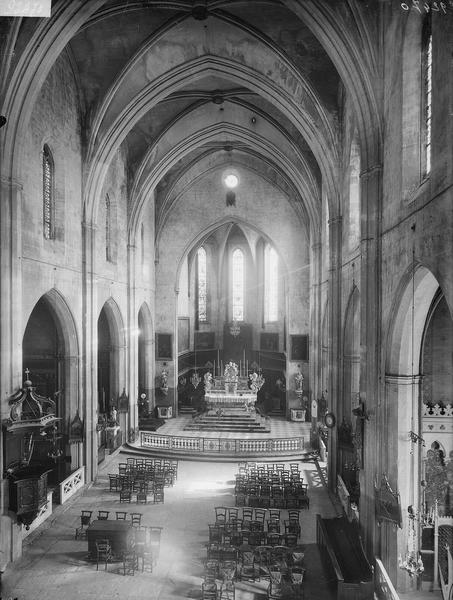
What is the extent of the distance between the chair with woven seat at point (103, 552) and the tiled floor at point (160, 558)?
0.72ft

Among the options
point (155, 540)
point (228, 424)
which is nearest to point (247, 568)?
point (155, 540)

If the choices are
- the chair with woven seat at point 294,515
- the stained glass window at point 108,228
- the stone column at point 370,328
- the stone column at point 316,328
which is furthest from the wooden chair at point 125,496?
the stained glass window at point 108,228

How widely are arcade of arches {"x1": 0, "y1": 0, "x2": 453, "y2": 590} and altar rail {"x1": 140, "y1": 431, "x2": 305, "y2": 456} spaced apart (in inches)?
74.7

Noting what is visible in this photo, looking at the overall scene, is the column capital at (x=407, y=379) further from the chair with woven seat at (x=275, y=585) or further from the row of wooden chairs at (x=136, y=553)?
the row of wooden chairs at (x=136, y=553)

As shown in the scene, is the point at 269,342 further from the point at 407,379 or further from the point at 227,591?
the point at 407,379

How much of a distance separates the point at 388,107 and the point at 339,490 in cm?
1327

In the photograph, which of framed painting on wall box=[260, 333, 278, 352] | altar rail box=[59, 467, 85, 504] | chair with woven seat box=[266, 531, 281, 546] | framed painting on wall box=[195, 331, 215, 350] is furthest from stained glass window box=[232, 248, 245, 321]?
chair with woven seat box=[266, 531, 281, 546]

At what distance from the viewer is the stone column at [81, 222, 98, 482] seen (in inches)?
780

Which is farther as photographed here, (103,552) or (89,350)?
(89,350)

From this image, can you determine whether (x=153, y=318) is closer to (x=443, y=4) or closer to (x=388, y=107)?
(x=388, y=107)

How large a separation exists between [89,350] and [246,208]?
54.5ft

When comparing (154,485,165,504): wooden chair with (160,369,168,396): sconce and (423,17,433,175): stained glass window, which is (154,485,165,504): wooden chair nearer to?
(160,369,168,396): sconce

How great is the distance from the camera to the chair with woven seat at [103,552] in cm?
1352

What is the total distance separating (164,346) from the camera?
3281cm
